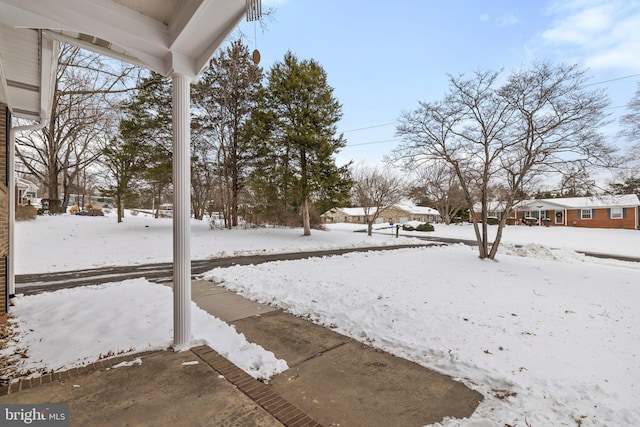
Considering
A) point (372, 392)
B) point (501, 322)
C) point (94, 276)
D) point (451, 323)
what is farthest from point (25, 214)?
point (501, 322)

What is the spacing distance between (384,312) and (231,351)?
2.41m

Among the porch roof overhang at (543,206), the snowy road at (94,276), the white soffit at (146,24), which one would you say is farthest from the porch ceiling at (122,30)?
the porch roof overhang at (543,206)

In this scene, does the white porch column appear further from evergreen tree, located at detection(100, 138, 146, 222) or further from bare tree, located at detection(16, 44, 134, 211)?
evergreen tree, located at detection(100, 138, 146, 222)

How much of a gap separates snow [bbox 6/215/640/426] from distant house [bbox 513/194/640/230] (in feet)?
71.0

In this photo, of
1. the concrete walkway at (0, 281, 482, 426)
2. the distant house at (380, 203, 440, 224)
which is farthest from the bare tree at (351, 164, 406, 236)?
the distant house at (380, 203, 440, 224)

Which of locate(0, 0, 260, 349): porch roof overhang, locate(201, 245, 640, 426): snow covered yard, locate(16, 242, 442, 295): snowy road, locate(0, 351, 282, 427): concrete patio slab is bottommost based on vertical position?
locate(201, 245, 640, 426): snow covered yard

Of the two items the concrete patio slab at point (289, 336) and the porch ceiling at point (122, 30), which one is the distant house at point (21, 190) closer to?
the porch ceiling at point (122, 30)

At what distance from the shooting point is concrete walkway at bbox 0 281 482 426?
2.08 m

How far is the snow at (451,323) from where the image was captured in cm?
253

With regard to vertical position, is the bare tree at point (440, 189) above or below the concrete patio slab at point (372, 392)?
above

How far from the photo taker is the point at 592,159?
319 inches

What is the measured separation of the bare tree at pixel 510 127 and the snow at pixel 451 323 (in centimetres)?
335

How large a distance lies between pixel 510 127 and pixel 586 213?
1146 inches

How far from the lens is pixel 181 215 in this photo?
3023 mm
